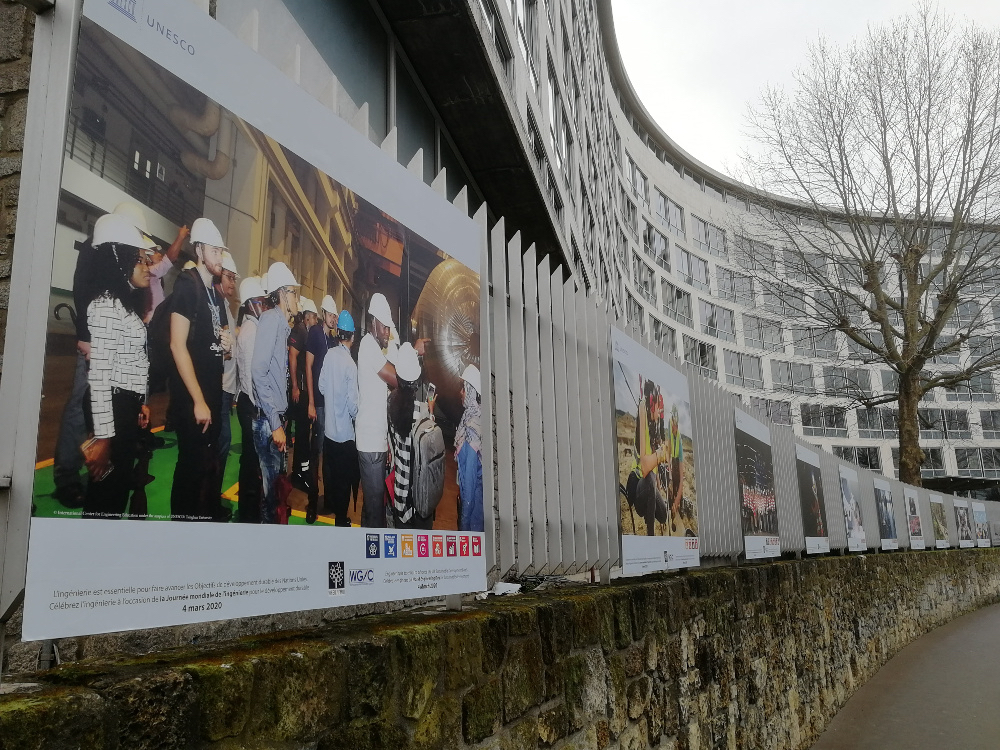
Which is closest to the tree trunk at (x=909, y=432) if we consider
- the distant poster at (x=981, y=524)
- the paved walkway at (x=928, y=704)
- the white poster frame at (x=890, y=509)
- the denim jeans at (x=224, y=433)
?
the distant poster at (x=981, y=524)

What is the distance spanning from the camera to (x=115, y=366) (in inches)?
73.0

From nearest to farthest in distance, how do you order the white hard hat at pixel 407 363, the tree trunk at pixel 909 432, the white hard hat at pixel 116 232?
the white hard hat at pixel 116 232 < the white hard hat at pixel 407 363 < the tree trunk at pixel 909 432

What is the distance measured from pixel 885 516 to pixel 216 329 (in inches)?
586

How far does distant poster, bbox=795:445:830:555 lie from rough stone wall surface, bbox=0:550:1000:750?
2.17 metres

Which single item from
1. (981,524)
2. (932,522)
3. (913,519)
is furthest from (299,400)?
(981,524)

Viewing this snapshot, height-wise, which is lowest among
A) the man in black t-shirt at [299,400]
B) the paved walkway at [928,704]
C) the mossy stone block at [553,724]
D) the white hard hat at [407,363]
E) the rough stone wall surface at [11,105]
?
the paved walkway at [928,704]

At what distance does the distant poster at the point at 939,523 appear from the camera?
19.0 metres

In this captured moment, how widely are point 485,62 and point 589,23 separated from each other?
850 inches

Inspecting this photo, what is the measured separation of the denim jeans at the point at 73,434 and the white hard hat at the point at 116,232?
0.26 m

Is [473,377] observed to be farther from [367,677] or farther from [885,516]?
[885,516]

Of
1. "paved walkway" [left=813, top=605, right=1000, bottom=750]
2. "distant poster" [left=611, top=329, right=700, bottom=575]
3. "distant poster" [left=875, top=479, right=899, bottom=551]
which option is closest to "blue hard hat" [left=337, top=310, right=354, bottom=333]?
"distant poster" [left=611, top=329, right=700, bottom=575]

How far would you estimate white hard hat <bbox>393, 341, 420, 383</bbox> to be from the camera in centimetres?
300

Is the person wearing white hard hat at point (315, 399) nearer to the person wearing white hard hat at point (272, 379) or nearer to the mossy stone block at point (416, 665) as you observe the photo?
the person wearing white hard hat at point (272, 379)

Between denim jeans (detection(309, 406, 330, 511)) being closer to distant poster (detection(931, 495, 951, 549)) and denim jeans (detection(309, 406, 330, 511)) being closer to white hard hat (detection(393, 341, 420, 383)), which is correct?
white hard hat (detection(393, 341, 420, 383))
